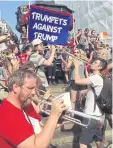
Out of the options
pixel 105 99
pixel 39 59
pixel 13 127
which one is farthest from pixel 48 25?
pixel 13 127

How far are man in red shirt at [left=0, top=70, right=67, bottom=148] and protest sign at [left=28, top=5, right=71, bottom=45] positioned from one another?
4.10 metres

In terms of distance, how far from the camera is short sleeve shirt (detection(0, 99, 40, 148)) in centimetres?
254

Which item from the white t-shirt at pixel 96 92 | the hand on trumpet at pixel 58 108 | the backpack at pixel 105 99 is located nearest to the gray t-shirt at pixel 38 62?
the white t-shirt at pixel 96 92

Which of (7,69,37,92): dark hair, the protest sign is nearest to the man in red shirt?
(7,69,37,92): dark hair

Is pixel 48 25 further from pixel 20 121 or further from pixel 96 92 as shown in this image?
pixel 20 121

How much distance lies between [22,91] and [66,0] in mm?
17680

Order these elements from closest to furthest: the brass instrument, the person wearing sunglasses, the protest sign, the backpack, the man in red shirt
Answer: the man in red shirt → the brass instrument → the backpack → the person wearing sunglasses → the protest sign

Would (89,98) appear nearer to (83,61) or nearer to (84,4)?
(83,61)

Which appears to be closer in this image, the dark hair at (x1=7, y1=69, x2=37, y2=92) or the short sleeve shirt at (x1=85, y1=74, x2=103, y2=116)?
the dark hair at (x1=7, y1=69, x2=37, y2=92)

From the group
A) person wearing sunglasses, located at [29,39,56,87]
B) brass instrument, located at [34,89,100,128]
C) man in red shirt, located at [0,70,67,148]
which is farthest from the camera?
person wearing sunglasses, located at [29,39,56,87]

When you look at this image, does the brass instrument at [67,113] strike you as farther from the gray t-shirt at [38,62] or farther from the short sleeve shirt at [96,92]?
the gray t-shirt at [38,62]

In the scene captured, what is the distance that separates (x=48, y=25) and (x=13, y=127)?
15.1ft

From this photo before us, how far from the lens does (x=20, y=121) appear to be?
A: 8.44 feet

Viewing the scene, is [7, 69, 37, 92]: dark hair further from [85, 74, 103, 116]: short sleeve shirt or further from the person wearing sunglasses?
the person wearing sunglasses
